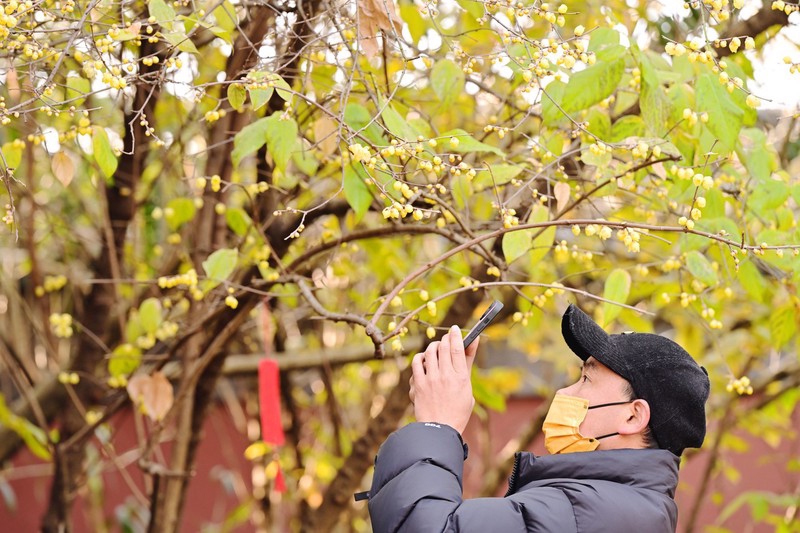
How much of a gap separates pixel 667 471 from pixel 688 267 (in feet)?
1.91

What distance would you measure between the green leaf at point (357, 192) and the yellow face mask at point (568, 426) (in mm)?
609

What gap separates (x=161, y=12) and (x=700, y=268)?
130 cm

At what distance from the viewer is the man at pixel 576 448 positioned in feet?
4.97

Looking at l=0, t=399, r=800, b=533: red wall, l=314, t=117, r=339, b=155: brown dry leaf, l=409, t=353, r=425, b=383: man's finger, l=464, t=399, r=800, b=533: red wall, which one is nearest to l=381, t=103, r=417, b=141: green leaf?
l=314, t=117, r=339, b=155: brown dry leaf

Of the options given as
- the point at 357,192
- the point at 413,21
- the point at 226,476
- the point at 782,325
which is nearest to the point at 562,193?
the point at 357,192

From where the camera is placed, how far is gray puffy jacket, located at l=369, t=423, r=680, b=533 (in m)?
1.50

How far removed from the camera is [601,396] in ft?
5.75

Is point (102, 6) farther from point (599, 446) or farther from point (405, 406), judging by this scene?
point (405, 406)

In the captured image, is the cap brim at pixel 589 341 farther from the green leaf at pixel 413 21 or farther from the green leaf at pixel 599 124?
the green leaf at pixel 413 21

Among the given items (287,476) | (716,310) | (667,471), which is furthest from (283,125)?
(287,476)

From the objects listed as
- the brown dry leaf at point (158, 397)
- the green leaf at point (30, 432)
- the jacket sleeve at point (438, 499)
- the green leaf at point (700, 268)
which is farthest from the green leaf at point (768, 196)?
the green leaf at point (30, 432)

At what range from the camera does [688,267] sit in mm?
2086

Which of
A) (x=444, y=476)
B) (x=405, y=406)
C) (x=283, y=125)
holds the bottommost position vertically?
(x=405, y=406)

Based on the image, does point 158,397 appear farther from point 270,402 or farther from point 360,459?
point 360,459
